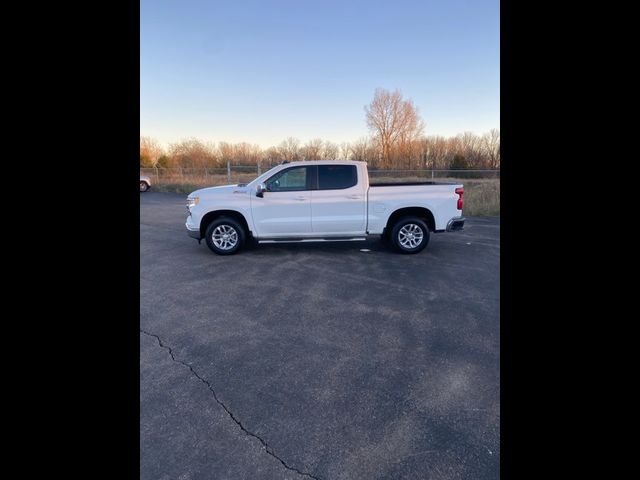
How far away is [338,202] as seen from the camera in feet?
22.8

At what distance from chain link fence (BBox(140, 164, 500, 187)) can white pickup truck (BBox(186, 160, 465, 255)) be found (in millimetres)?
11072

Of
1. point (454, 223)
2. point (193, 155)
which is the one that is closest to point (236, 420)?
point (454, 223)

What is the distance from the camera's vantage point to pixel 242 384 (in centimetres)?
286

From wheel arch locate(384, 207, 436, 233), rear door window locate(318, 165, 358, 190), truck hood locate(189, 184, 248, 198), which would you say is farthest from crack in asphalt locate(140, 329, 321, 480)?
wheel arch locate(384, 207, 436, 233)

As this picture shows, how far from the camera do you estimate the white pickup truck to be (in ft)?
22.7

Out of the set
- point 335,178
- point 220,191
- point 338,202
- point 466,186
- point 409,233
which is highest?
point 466,186

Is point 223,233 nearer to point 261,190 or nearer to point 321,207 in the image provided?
point 261,190

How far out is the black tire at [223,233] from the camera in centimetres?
703

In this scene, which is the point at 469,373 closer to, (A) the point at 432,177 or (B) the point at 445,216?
(B) the point at 445,216

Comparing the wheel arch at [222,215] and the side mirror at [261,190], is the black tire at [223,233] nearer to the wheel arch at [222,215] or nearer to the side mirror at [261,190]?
the wheel arch at [222,215]

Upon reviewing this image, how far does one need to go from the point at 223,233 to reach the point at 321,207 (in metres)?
2.18

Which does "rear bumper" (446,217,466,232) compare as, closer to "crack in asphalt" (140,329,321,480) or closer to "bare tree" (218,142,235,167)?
"crack in asphalt" (140,329,321,480)
